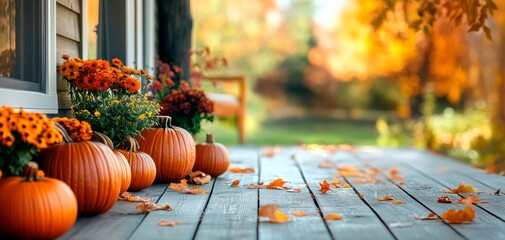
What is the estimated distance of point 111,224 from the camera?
2.86 m

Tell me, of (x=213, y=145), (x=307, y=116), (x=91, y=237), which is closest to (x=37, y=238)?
(x=91, y=237)

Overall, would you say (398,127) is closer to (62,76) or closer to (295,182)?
(295,182)

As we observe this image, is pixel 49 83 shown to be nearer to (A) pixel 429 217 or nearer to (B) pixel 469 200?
(A) pixel 429 217

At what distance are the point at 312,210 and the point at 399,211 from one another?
0.41 meters

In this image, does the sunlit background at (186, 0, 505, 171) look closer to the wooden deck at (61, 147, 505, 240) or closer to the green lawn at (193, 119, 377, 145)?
the green lawn at (193, 119, 377, 145)

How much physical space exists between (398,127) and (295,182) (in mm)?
7826

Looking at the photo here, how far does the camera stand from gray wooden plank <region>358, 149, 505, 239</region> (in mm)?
2764

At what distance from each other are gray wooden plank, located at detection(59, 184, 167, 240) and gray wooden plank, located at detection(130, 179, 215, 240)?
0.05 m

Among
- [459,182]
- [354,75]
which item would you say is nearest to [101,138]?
[459,182]

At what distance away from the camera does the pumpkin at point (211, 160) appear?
4699mm

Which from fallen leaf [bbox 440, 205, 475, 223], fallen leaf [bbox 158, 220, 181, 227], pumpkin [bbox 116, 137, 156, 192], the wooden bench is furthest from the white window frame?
the wooden bench

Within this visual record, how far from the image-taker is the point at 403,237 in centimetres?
264

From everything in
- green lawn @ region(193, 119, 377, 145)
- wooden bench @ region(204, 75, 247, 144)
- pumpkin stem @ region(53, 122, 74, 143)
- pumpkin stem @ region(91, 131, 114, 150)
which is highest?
wooden bench @ region(204, 75, 247, 144)

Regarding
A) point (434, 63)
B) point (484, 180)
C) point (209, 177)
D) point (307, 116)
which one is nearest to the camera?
point (209, 177)
